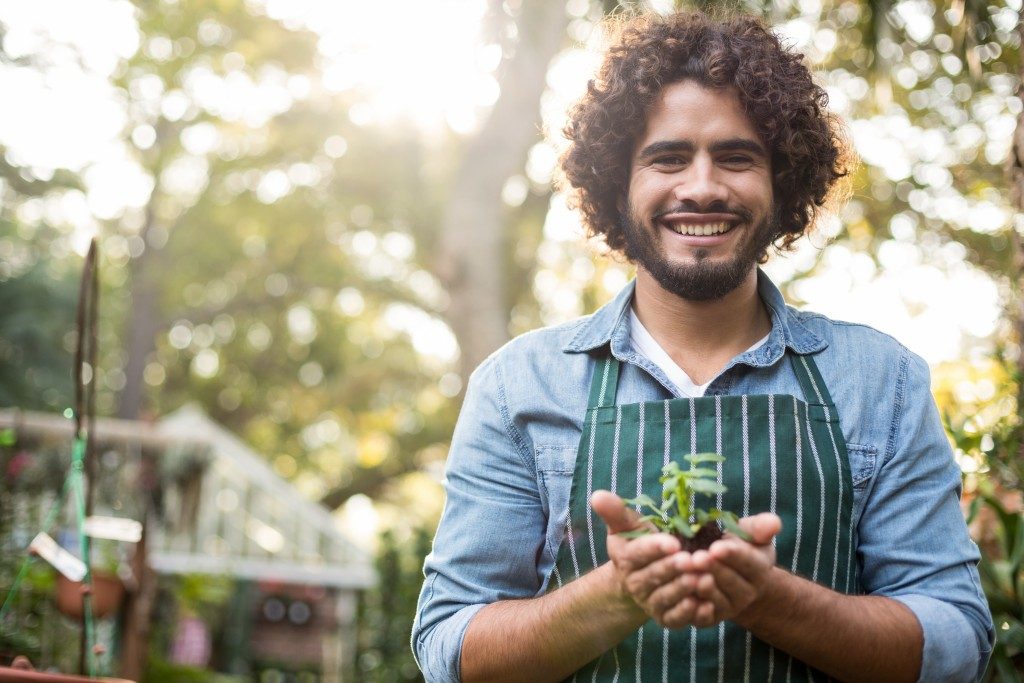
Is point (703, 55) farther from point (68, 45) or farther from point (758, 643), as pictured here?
point (68, 45)

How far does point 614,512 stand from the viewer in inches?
50.4

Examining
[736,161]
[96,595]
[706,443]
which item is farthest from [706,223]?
[96,595]

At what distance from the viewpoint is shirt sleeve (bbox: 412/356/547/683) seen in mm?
1673

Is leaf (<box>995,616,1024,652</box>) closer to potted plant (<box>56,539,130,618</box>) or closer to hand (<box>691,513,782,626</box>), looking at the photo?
hand (<box>691,513,782,626</box>)

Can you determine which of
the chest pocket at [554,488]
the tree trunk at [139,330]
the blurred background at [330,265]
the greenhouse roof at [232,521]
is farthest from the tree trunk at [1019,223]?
the tree trunk at [139,330]

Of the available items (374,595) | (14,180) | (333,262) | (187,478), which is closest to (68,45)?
(14,180)

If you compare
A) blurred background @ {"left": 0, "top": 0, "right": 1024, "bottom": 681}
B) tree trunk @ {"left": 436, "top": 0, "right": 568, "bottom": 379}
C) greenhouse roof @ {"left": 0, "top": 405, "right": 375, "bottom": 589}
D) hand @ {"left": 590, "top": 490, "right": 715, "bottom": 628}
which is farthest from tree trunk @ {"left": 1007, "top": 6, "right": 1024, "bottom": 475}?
greenhouse roof @ {"left": 0, "top": 405, "right": 375, "bottom": 589}

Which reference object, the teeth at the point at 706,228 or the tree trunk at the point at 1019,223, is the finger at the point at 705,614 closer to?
the teeth at the point at 706,228

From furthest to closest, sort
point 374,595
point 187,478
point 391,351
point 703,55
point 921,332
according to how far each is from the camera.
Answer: point 391,351 < point 187,478 < point 374,595 < point 921,332 < point 703,55

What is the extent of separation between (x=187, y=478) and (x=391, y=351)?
9298 mm

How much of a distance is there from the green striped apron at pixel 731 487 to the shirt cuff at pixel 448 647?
0.17 meters

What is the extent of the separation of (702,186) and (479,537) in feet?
2.15

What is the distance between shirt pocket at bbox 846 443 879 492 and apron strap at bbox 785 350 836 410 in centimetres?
8

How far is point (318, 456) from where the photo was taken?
2258 centimetres
